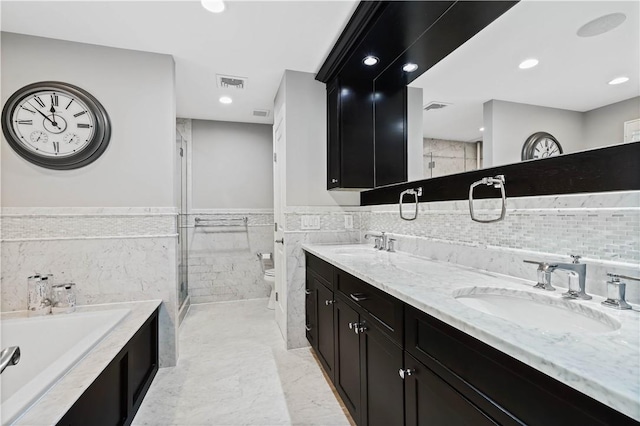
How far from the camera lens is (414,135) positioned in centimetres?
197

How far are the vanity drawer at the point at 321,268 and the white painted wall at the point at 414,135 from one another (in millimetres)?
843

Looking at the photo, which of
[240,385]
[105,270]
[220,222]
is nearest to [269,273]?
[220,222]

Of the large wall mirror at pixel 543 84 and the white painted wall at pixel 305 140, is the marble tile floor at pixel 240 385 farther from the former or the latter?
the large wall mirror at pixel 543 84

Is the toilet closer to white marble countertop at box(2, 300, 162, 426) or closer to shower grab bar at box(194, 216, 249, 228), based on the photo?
shower grab bar at box(194, 216, 249, 228)

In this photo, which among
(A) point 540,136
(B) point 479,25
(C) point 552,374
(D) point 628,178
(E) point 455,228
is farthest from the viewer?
(E) point 455,228

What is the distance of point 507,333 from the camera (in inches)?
26.9

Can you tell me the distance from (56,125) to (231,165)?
207cm

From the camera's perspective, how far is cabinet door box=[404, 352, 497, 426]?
0.78 m

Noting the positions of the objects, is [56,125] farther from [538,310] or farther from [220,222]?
[538,310]

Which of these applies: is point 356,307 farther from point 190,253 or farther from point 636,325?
point 190,253

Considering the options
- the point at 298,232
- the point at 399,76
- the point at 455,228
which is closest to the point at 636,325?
the point at 455,228

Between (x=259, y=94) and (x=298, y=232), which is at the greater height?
(x=259, y=94)

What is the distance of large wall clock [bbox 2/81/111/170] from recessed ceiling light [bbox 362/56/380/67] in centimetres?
199

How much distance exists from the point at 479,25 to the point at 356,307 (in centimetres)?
154
